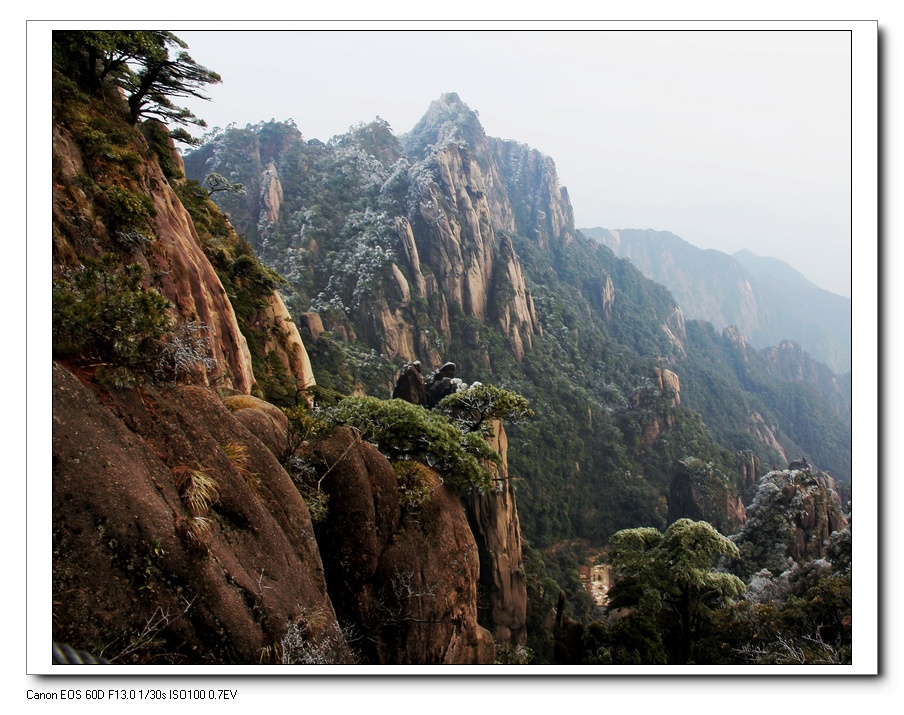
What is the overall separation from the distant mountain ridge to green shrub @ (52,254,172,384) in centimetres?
11096

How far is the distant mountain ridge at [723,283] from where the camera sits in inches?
4186

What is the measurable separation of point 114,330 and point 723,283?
15259 cm

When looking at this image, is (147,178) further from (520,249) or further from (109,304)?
(520,249)

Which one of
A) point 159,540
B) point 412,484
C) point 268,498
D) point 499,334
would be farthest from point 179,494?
point 499,334

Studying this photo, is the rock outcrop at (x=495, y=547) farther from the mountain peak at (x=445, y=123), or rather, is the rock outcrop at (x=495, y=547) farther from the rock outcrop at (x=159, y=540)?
the mountain peak at (x=445, y=123)

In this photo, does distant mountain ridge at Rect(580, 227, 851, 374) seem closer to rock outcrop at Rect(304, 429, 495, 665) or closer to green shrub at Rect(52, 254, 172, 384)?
rock outcrop at Rect(304, 429, 495, 665)

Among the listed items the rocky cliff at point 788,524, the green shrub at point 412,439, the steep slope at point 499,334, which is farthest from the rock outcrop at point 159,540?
the rocky cliff at point 788,524

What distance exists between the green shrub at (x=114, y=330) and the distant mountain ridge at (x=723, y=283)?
364ft

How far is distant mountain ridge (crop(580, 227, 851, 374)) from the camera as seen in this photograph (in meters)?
106

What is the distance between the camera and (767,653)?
19.0 ft

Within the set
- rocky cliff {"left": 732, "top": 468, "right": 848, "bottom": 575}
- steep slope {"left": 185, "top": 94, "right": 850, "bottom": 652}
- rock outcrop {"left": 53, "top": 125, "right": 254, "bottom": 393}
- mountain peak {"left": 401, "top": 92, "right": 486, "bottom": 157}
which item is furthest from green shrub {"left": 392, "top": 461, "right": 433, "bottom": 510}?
mountain peak {"left": 401, "top": 92, "right": 486, "bottom": 157}
